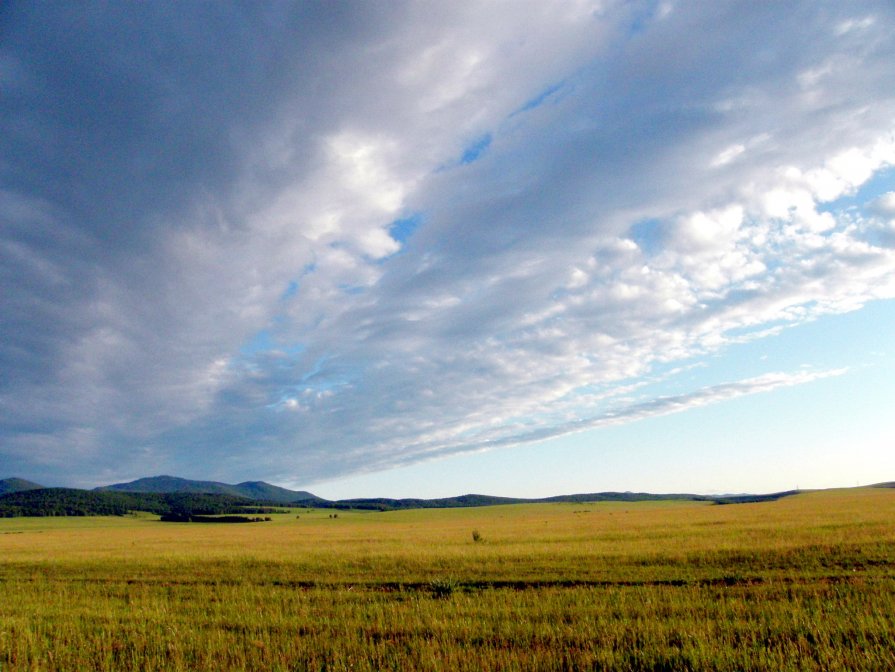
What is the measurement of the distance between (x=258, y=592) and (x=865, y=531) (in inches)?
1148

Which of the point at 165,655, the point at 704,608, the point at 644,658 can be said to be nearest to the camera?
the point at 644,658

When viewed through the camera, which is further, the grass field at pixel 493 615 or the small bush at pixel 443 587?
the small bush at pixel 443 587

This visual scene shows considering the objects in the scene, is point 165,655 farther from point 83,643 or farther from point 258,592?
point 258,592

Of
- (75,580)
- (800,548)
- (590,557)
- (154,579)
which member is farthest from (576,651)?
(75,580)

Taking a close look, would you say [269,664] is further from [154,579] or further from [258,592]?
[154,579]

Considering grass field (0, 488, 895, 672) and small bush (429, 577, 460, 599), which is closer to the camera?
grass field (0, 488, 895, 672)

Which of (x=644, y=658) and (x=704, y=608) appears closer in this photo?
(x=644, y=658)

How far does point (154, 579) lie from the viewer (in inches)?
849

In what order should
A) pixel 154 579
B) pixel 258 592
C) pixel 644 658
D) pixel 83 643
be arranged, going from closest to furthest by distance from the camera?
pixel 644 658
pixel 83 643
pixel 258 592
pixel 154 579

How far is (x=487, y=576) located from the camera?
18922mm

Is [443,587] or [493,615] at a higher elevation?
[493,615]

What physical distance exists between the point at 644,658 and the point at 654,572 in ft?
35.2

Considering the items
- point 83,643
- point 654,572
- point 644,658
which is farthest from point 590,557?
point 83,643

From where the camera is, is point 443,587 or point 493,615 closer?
point 493,615
